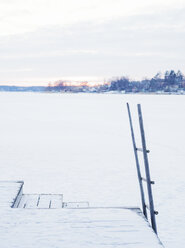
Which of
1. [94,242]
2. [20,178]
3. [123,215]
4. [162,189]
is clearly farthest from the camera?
[20,178]

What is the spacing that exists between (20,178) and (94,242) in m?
4.45

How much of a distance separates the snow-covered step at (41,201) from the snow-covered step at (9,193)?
0.10m

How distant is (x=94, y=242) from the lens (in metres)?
2.97

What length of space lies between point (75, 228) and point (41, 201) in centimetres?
143

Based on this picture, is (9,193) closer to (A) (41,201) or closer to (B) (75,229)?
(A) (41,201)

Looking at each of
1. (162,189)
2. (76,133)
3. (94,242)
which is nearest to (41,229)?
(94,242)

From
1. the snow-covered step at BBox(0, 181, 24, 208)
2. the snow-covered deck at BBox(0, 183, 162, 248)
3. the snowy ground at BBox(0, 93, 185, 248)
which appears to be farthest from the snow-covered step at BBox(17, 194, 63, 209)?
the snowy ground at BBox(0, 93, 185, 248)

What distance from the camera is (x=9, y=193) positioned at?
436 centimetres

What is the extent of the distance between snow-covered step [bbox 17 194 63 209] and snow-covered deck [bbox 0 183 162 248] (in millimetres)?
572

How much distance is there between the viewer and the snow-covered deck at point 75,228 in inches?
116

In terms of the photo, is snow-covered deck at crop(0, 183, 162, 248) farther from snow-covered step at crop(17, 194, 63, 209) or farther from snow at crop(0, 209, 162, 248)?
snow-covered step at crop(17, 194, 63, 209)

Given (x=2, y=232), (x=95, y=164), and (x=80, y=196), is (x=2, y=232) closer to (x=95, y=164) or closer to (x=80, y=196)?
(x=80, y=196)

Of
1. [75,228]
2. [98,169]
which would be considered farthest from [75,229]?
[98,169]

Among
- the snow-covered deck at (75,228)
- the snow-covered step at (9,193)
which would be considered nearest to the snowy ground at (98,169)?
the snow-covered deck at (75,228)
